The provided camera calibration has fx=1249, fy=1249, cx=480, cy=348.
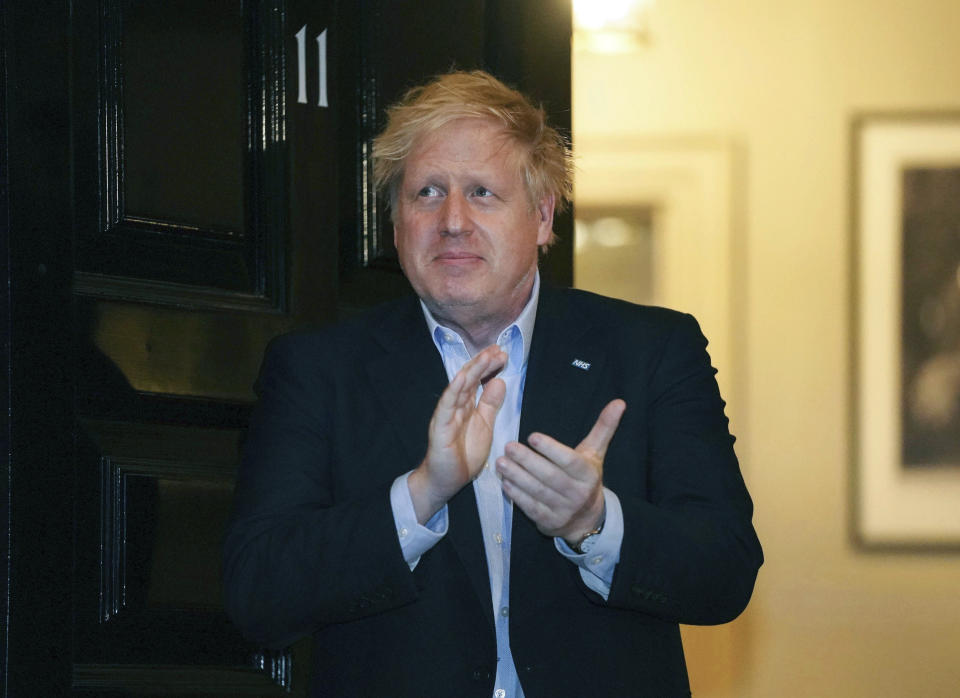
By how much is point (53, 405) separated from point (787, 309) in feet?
10.7

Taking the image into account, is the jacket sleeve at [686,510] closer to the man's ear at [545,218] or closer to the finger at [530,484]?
the finger at [530,484]

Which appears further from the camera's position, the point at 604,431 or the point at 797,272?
the point at 797,272

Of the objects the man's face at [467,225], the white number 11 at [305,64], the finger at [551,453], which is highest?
the white number 11 at [305,64]

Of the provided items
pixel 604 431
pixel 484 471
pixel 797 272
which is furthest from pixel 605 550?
pixel 797 272

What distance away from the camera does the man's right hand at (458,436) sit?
59.4 inches

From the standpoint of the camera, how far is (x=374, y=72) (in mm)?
2295

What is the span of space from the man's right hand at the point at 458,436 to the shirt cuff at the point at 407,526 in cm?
1

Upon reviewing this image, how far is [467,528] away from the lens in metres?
1.73

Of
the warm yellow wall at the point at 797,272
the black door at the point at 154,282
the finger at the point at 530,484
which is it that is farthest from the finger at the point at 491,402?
the warm yellow wall at the point at 797,272

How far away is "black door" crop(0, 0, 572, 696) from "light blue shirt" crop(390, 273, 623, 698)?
356mm

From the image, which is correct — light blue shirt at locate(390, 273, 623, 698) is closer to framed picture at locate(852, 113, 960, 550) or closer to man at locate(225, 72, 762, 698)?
man at locate(225, 72, 762, 698)

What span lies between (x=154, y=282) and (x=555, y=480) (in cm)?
80

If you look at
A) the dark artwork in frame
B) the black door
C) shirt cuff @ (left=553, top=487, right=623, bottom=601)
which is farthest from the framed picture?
shirt cuff @ (left=553, top=487, right=623, bottom=601)

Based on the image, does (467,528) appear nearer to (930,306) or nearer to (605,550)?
(605,550)
